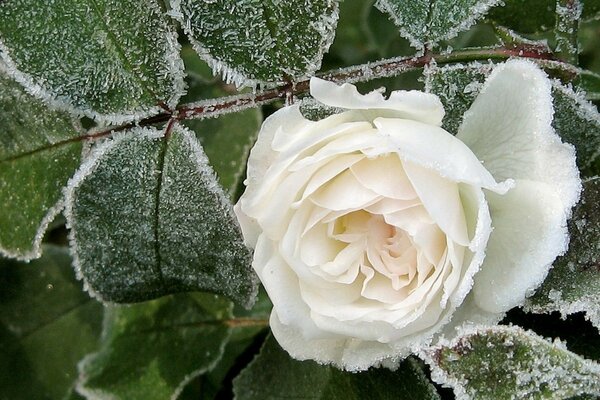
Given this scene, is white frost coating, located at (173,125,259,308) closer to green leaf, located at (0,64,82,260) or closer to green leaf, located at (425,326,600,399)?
green leaf, located at (0,64,82,260)

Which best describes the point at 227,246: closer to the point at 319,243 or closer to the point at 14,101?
the point at 319,243

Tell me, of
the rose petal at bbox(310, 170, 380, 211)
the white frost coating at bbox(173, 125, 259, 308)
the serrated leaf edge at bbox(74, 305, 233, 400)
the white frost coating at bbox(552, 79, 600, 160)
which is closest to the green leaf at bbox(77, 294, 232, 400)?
the serrated leaf edge at bbox(74, 305, 233, 400)

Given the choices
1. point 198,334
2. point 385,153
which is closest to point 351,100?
point 385,153

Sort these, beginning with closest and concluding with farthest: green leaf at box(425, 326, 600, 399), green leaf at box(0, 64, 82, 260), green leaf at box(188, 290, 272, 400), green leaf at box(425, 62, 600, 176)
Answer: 1. green leaf at box(425, 326, 600, 399)
2. green leaf at box(425, 62, 600, 176)
3. green leaf at box(0, 64, 82, 260)
4. green leaf at box(188, 290, 272, 400)

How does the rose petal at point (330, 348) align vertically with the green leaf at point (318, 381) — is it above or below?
above

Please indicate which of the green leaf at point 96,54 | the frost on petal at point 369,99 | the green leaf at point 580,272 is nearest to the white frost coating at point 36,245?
the green leaf at point 96,54

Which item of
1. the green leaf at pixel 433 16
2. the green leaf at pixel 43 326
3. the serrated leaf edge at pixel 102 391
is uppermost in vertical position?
the green leaf at pixel 433 16

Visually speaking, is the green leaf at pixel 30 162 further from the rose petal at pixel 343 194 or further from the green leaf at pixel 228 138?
the rose petal at pixel 343 194
